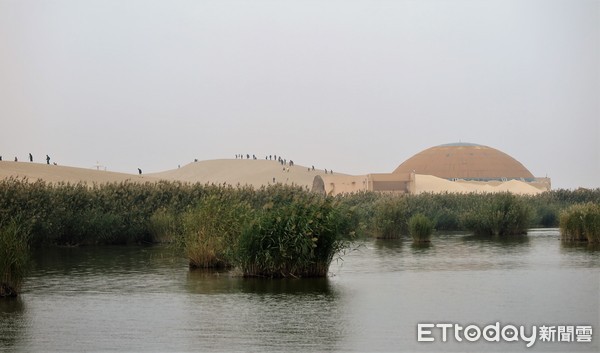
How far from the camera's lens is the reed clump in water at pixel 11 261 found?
16188 mm

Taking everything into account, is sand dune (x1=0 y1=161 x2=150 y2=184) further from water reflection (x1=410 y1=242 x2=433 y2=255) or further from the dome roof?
the dome roof

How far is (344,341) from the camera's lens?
1241 centimetres

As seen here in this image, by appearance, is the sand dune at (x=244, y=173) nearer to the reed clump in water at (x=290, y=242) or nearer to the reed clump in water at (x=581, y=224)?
the reed clump in water at (x=581, y=224)

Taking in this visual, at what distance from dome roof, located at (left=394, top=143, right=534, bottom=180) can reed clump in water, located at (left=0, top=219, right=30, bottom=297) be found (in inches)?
2949

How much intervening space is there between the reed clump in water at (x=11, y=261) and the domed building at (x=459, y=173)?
55739 millimetres

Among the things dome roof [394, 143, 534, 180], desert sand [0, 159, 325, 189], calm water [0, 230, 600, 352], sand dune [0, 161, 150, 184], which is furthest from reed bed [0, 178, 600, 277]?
dome roof [394, 143, 534, 180]

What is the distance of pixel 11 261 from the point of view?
53.7 ft

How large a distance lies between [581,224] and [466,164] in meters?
62.3

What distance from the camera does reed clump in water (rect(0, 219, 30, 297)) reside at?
53.1ft

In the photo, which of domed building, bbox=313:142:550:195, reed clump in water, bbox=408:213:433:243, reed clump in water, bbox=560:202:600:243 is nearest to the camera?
reed clump in water, bbox=560:202:600:243

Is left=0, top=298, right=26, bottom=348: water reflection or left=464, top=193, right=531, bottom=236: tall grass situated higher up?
left=464, top=193, right=531, bottom=236: tall grass

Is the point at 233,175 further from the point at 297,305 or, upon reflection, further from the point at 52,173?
the point at 297,305

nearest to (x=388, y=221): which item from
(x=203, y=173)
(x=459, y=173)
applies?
(x=459, y=173)

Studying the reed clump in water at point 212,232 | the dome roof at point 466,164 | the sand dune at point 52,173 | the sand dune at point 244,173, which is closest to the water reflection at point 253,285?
the reed clump in water at point 212,232
